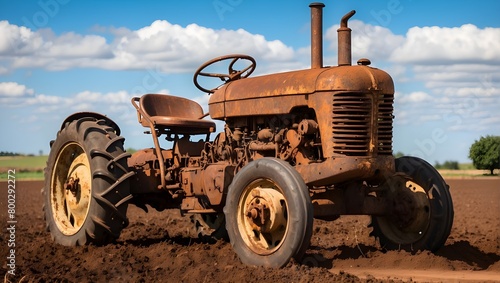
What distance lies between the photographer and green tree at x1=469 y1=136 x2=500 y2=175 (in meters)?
61.9

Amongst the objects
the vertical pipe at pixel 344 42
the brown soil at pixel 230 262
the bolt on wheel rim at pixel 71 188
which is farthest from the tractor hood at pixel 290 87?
the bolt on wheel rim at pixel 71 188

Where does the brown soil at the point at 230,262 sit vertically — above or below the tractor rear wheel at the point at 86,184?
below

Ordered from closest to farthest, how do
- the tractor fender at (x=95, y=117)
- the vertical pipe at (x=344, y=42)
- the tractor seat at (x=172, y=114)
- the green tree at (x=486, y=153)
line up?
the vertical pipe at (x=344, y=42) → the tractor seat at (x=172, y=114) → the tractor fender at (x=95, y=117) → the green tree at (x=486, y=153)

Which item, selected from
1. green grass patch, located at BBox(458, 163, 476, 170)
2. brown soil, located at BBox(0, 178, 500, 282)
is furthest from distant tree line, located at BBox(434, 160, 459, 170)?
brown soil, located at BBox(0, 178, 500, 282)

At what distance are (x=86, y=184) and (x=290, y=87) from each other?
3.58m

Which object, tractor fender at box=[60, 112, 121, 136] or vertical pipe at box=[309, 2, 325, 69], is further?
tractor fender at box=[60, 112, 121, 136]

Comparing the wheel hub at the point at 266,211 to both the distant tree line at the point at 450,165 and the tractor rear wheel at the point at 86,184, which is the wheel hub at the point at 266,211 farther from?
the distant tree line at the point at 450,165

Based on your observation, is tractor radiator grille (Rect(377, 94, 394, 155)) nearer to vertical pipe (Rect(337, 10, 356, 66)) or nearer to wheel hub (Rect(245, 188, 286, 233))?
vertical pipe (Rect(337, 10, 356, 66))

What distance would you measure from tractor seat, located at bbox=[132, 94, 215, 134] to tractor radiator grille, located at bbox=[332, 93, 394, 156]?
3.17m

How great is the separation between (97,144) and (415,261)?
4.54 m

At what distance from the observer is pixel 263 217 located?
8141mm

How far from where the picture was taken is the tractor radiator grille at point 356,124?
332 inches

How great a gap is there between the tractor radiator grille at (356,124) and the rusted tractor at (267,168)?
0.01 meters

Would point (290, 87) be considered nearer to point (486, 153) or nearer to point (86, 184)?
point (86, 184)
